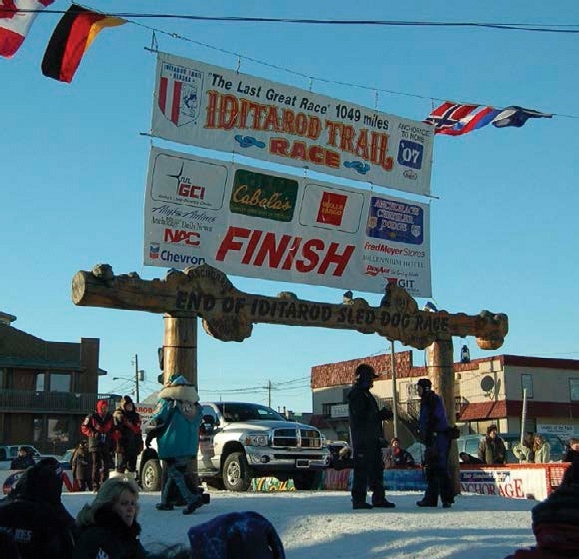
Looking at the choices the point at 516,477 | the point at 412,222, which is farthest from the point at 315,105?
the point at 516,477

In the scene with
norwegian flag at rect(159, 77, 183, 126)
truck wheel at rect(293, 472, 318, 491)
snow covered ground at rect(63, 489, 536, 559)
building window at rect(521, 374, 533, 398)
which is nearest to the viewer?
snow covered ground at rect(63, 489, 536, 559)

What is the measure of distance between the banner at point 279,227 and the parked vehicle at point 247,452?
9.39 feet

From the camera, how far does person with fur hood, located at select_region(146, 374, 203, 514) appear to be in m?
11.2

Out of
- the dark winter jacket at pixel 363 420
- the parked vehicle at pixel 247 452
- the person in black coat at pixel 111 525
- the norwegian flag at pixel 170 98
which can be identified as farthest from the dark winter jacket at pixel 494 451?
the person in black coat at pixel 111 525

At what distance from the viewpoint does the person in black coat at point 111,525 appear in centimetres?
473

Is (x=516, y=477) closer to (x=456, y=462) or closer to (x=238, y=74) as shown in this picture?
(x=456, y=462)

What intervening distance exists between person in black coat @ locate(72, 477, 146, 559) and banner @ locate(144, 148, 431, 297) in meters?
8.09

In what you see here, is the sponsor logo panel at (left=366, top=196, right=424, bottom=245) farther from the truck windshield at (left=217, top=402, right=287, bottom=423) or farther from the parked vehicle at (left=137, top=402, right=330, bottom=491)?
the truck windshield at (left=217, top=402, right=287, bottom=423)

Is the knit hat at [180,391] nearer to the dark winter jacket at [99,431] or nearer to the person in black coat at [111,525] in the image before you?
the dark winter jacket at [99,431]

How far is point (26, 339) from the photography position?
5619cm

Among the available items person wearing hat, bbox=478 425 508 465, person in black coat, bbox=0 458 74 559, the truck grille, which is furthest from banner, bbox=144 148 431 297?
person in black coat, bbox=0 458 74 559

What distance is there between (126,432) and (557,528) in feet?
39.8

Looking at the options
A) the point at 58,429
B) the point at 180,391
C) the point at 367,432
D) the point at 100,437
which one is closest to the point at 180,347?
the point at 180,391

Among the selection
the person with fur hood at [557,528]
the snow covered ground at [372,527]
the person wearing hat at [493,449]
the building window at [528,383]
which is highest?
the building window at [528,383]
